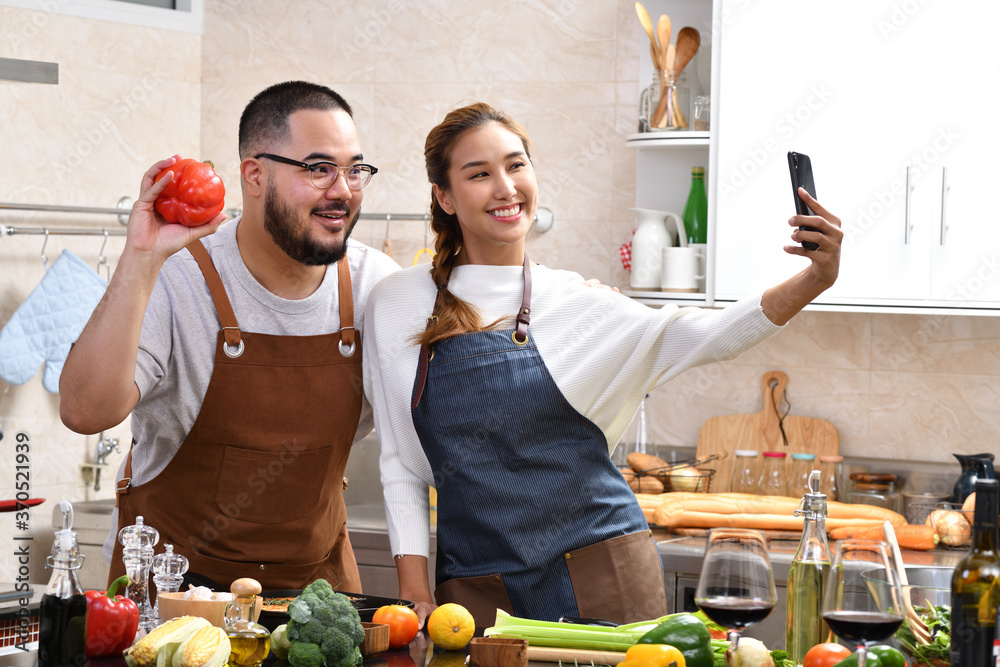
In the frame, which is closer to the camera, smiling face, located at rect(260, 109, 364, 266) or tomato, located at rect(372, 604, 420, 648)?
tomato, located at rect(372, 604, 420, 648)

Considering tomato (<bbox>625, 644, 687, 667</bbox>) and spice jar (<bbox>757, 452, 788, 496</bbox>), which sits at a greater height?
tomato (<bbox>625, 644, 687, 667</bbox>)

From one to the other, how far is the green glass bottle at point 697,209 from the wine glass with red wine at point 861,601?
1915mm

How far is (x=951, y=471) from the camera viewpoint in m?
2.91

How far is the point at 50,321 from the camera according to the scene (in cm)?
297

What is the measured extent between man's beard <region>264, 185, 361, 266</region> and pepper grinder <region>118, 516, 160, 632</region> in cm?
64

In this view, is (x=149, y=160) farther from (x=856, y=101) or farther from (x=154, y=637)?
(x=154, y=637)

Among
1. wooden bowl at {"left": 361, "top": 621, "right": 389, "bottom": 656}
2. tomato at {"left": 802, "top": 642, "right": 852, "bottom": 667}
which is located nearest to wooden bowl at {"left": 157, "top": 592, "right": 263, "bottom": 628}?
wooden bowl at {"left": 361, "top": 621, "right": 389, "bottom": 656}

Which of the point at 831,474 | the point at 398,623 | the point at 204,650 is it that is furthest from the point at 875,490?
the point at 204,650

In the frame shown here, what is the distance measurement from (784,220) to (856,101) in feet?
1.17

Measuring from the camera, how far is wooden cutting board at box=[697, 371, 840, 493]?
3.02m

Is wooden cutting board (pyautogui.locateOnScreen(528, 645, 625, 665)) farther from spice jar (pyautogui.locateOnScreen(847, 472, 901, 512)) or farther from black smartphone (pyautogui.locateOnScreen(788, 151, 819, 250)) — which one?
spice jar (pyautogui.locateOnScreen(847, 472, 901, 512))

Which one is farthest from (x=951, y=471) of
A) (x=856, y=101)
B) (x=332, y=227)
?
(x=332, y=227)

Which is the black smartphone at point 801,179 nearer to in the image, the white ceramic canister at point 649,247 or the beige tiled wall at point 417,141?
the white ceramic canister at point 649,247

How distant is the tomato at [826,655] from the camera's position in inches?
46.1
